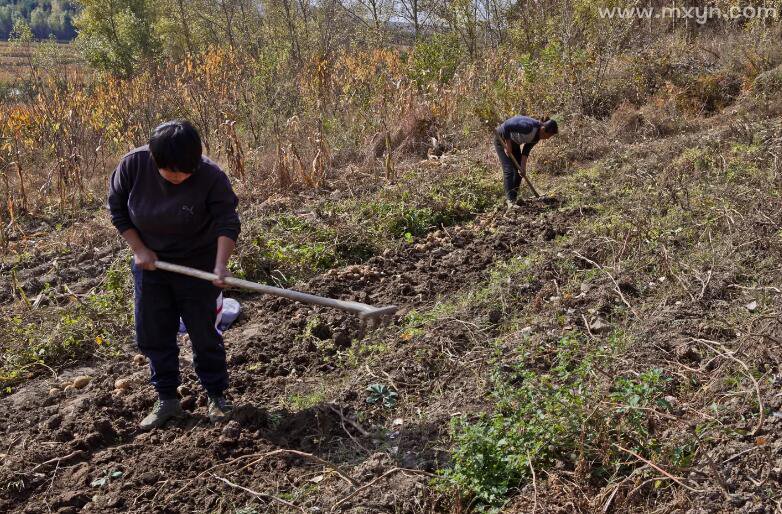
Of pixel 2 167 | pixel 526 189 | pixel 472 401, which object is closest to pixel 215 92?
pixel 2 167

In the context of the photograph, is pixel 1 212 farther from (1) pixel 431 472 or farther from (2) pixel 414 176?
(1) pixel 431 472

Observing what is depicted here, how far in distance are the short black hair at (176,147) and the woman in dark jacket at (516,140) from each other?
4.43 metres

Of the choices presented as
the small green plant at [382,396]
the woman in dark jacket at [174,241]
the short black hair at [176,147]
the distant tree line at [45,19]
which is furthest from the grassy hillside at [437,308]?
the distant tree line at [45,19]

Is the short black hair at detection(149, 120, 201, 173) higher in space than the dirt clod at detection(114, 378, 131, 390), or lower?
higher

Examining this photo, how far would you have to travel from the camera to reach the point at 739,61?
34.0ft

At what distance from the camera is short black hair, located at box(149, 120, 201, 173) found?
3.10m

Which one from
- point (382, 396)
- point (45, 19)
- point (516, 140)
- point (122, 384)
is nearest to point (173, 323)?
point (122, 384)

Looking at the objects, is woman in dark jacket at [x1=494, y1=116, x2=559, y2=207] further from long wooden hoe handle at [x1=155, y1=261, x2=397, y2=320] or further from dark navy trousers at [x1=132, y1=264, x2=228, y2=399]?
long wooden hoe handle at [x1=155, y1=261, x2=397, y2=320]

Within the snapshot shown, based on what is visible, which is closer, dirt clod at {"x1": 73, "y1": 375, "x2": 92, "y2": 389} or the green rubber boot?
the green rubber boot

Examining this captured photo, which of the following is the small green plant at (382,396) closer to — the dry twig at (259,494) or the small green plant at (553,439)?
the small green plant at (553,439)

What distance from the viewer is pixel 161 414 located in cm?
373

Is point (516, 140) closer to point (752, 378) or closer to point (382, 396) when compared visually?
point (382, 396)

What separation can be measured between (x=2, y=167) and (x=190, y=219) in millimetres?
6872

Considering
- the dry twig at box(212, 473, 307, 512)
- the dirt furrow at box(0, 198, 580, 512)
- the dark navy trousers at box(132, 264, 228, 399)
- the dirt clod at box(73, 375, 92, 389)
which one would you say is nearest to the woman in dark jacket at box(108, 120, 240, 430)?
the dark navy trousers at box(132, 264, 228, 399)
